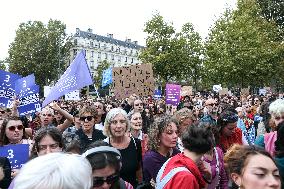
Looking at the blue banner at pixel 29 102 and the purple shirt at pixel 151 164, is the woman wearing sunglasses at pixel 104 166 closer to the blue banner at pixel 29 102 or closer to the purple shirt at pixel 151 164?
the purple shirt at pixel 151 164

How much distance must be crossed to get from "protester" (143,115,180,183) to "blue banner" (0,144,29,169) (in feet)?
4.24

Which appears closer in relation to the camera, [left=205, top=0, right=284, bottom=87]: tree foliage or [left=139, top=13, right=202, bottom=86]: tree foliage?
[left=205, top=0, right=284, bottom=87]: tree foliage

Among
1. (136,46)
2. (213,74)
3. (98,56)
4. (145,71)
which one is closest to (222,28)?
(213,74)

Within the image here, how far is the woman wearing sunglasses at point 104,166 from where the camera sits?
2436 mm

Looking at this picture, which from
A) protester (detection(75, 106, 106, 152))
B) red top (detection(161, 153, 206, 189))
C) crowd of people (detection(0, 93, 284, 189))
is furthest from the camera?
protester (detection(75, 106, 106, 152))

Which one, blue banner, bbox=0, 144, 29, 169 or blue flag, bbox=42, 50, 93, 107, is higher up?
blue flag, bbox=42, 50, 93, 107

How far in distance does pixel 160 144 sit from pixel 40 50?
57.3 meters

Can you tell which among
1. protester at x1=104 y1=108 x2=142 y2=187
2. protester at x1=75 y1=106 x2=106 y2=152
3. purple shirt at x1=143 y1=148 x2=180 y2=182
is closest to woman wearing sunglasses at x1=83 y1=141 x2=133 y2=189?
purple shirt at x1=143 y1=148 x2=180 y2=182

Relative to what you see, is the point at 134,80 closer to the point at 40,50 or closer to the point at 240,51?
the point at 240,51

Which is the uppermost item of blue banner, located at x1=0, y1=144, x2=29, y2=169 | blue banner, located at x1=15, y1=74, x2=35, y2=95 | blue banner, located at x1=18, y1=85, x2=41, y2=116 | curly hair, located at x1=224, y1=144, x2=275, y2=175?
blue banner, located at x1=15, y1=74, x2=35, y2=95

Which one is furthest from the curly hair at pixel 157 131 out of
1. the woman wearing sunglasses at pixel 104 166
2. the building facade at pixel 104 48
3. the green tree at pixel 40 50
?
the building facade at pixel 104 48

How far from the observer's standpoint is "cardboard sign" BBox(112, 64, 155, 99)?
40.6 feet

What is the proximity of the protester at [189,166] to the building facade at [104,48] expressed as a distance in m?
102

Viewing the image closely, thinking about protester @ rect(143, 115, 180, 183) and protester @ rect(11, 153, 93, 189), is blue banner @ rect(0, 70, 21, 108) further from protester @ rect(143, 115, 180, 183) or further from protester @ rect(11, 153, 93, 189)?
protester @ rect(11, 153, 93, 189)
